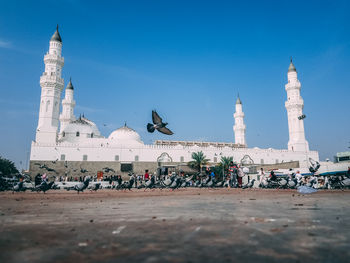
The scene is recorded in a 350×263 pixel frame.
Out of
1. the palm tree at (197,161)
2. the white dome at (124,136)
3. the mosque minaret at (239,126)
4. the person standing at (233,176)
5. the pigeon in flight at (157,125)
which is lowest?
the person standing at (233,176)

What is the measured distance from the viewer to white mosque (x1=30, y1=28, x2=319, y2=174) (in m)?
43.7

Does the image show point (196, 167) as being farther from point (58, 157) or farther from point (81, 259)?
point (81, 259)

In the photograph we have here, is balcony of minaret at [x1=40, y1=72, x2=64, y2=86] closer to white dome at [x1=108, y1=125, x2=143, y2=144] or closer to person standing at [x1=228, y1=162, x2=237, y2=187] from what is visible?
white dome at [x1=108, y1=125, x2=143, y2=144]

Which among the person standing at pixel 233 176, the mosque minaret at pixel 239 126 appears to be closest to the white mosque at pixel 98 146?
the mosque minaret at pixel 239 126

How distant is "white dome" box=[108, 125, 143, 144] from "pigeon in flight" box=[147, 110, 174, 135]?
33.1m

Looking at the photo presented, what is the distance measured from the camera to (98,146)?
46.4 m

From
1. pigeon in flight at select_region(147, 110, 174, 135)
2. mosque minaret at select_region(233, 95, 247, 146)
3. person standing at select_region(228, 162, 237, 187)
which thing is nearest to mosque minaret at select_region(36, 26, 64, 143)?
pigeon in flight at select_region(147, 110, 174, 135)

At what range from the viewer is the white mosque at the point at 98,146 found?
1721 inches

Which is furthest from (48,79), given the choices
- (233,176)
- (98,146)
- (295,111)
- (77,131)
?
(295,111)

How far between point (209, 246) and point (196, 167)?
47.7m

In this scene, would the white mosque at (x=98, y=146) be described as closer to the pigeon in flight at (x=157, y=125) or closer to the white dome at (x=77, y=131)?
the white dome at (x=77, y=131)

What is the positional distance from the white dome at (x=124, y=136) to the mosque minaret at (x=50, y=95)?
12.1 m

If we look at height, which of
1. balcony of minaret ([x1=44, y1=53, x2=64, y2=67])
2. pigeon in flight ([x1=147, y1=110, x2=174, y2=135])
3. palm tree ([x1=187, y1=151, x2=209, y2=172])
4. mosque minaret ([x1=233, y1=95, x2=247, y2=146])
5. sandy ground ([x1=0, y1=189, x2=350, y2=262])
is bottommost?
sandy ground ([x1=0, y1=189, x2=350, y2=262])

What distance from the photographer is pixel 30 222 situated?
184 inches
